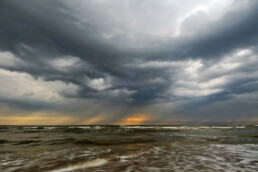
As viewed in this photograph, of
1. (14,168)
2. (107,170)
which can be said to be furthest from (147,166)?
(14,168)

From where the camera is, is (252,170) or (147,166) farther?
(147,166)

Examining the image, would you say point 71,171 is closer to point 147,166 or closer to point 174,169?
point 147,166

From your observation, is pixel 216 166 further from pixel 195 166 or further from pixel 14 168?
pixel 14 168

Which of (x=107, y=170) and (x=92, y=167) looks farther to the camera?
(x=92, y=167)

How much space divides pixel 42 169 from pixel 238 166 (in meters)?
6.29

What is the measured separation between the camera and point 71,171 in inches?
192

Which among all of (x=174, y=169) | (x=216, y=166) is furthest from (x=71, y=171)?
(x=216, y=166)

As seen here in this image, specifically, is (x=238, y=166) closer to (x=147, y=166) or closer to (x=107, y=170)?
(x=147, y=166)

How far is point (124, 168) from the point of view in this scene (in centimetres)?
520

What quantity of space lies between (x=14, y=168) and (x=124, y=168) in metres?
3.57

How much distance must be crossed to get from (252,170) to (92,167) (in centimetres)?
490

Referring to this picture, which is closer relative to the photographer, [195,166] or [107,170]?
[107,170]

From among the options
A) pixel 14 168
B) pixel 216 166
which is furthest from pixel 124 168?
pixel 14 168

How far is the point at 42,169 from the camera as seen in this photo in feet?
17.1
